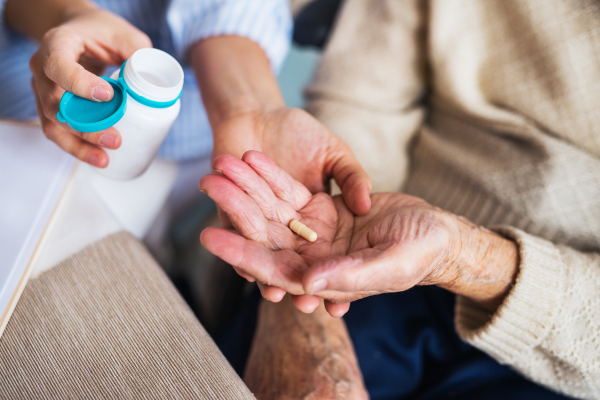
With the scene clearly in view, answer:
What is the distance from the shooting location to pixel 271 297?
0.41 metres

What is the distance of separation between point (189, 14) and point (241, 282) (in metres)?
A: 0.67

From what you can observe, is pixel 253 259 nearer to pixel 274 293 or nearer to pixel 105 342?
pixel 274 293

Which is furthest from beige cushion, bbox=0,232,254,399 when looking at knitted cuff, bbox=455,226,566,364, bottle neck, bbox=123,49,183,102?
knitted cuff, bbox=455,226,566,364

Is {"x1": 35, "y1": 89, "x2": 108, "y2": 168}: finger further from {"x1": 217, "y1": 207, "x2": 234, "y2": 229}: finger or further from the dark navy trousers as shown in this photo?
the dark navy trousers

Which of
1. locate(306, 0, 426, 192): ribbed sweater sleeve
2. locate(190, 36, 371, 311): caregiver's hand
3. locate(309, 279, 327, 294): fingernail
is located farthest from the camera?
locate(306, 0, 426, 192): ribbed sweater sleeve

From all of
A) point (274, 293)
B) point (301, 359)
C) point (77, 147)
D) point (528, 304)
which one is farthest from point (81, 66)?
point (528, 304)

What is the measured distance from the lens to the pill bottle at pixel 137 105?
17.8 inches

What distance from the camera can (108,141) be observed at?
49 centimetres

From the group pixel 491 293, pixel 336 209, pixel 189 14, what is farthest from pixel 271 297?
pixel 189 14

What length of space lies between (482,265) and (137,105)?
0.55 m

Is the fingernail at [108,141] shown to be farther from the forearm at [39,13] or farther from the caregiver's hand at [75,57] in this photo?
the forearm at [39,13]

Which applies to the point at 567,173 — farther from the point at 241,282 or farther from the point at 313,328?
the point at 241,282

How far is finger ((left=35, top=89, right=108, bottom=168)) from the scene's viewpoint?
546 mm

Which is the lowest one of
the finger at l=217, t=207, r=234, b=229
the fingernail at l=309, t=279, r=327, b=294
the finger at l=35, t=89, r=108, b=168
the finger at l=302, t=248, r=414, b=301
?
the finger at l=35, t=89, r=108, b=168
